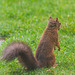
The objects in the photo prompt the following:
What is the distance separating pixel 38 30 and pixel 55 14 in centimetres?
165

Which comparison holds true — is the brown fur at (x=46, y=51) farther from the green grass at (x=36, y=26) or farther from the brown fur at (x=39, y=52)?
the green grass at (x=36, y=26)

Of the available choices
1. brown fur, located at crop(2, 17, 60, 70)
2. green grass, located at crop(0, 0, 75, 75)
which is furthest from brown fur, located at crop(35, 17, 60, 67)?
green grass, located at crop(0, 0, 75, 75)

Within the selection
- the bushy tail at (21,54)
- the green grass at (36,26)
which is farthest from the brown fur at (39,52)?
the green grass at (36,26)

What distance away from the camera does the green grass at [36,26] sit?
16.6ft

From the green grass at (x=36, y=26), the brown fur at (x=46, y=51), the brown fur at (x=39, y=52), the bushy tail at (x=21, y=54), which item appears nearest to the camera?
the bushy tail at (x=21, y=54)

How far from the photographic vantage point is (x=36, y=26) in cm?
799

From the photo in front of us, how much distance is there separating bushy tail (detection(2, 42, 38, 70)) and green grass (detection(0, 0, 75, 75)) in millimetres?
193

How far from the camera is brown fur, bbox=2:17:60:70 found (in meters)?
4.38

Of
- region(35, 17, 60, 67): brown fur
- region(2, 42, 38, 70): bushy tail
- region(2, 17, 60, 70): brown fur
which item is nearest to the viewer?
region(2, 42, 38, 70): bushy tail

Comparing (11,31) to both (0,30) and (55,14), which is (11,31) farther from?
(55,14)

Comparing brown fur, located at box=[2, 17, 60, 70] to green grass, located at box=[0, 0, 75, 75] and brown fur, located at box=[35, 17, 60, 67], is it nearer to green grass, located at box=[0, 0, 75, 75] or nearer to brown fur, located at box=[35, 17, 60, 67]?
brown fur, located at box=[35, 17, 60, 67]

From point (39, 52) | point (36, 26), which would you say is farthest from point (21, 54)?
point (36, 26)

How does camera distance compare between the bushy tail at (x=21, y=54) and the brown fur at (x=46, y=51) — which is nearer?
the bushy tail at (x=21, y=54)

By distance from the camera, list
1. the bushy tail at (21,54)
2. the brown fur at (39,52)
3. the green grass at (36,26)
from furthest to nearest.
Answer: the green grass at (36,26) → the brown fur at (39,52) → the bushy tail at (21,54)
